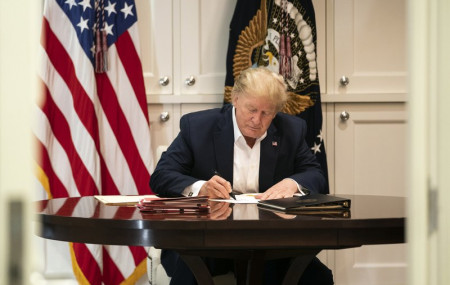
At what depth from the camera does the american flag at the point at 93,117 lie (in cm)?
411

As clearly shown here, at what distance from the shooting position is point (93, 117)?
4.17 meters

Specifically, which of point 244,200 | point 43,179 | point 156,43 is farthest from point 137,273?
point 244,200

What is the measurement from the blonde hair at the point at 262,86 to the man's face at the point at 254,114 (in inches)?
0.9

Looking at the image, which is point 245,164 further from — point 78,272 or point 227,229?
point 78,272

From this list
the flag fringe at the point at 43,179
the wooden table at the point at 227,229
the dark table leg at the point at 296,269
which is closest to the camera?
the wooden table at the point at 227,229

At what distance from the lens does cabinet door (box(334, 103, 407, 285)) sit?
179 inches

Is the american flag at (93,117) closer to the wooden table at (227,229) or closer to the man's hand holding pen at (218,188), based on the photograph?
the man's hand holding pen at (218,188)

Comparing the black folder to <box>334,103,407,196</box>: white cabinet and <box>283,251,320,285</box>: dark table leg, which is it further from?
<box>334,103,407,196</box>: white cabinet

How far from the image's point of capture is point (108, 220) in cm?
212

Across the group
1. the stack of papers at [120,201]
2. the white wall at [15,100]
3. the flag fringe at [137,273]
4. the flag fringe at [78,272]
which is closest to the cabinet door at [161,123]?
the flag fringe at [137,273]

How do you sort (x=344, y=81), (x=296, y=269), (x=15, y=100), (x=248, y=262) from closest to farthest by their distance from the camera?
(x=15, y=100) → (x=248, y=262) → (x=296, y=269) → (x=344, y=81)

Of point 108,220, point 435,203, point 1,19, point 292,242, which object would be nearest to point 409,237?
point 435,203

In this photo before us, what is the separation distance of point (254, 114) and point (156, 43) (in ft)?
5.13

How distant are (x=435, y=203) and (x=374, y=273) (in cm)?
381
